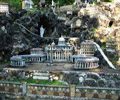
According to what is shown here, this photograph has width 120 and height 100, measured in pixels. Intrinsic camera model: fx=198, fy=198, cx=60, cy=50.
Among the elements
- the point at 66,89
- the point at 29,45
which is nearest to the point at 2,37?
the point at 29,45

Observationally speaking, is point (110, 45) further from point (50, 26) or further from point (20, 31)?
point (20, 31)

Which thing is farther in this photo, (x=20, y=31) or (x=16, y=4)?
(x=16, y=4)

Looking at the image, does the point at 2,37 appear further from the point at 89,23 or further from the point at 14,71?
the point at 89,23

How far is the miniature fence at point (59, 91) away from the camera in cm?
2409

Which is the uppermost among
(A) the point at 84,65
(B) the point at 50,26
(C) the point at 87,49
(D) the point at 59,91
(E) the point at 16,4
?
(E) the point at 16,4

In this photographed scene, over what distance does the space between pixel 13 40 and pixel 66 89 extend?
63.8 ft

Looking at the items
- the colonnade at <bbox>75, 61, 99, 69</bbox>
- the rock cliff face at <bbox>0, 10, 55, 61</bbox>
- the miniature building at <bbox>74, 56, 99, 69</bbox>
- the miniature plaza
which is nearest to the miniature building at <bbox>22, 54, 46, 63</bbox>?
the miniature plaza

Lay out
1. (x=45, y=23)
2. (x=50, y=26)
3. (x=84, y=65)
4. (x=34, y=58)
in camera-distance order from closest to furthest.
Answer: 1. (x=84, y=65)
2. (x=34, y=58)
3. (x=45, y=23)
4. (x=50, y=26)

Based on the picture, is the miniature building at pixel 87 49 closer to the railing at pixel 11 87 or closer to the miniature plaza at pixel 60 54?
the miniature plaza at pixel 60 54

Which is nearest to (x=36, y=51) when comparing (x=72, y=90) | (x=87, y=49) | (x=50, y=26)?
(x=87, y=49)

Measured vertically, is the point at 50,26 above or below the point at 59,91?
above

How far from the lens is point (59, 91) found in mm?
25359

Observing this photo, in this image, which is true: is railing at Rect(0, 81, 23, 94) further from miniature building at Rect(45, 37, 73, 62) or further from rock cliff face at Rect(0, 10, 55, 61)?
miniature building at Rect(45, 37, 73, 62)

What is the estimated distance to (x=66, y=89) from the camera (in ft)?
82.7
